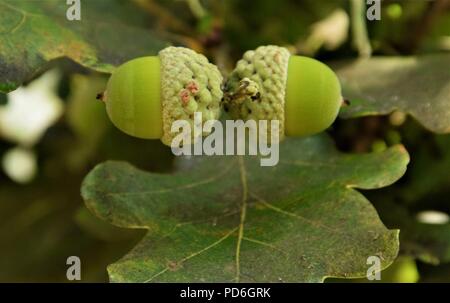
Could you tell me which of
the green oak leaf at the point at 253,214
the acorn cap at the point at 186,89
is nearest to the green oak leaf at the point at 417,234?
the green oak leaf at the point at 253,214

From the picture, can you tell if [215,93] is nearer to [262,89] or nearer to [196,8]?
[262,89]

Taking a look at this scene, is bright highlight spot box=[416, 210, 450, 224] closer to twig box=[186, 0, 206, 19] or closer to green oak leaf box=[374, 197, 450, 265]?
green oak leaf box=[374, 197, 450, 265]

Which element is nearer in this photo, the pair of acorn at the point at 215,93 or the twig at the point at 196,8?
the pair of acorn at the point at 215,93

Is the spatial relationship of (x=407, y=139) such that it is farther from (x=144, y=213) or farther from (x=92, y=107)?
(x=92, y=107)

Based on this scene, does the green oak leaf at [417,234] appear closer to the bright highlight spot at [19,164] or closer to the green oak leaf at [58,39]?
the green oak leaf at [58,39]

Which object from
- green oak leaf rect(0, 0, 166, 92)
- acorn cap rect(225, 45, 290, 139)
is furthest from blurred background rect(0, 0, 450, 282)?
acorn cap rect(225, 45, 290, 139)
